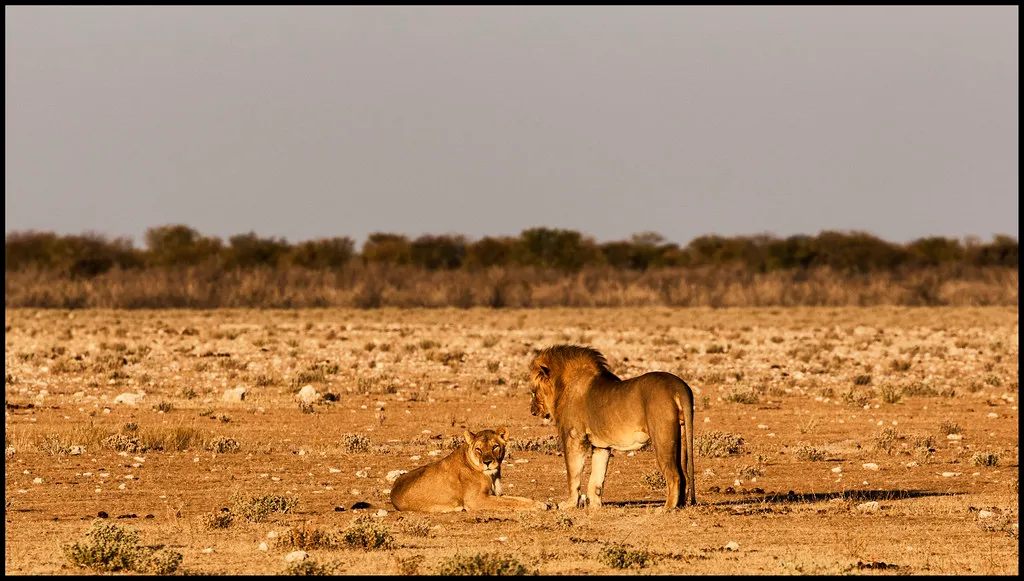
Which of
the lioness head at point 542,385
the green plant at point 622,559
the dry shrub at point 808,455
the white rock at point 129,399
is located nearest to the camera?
the green plant at point 622,559

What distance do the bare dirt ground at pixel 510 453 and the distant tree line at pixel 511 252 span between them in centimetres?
3870

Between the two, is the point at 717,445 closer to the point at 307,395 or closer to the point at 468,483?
the point at 468,483

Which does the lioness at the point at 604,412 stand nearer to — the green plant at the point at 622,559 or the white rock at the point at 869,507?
the white rock at the point at 869,507

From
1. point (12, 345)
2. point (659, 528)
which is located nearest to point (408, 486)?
point (659, 528)

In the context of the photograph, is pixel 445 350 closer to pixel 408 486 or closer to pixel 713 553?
pixel 408 486

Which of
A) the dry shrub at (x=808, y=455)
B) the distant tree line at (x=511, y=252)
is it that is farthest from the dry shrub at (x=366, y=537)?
the distant tree line at (x=511, y=252)

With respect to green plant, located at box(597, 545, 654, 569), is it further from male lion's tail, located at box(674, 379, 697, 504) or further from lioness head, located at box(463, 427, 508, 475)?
lioness head, located at box(463, 427, 508, 475)

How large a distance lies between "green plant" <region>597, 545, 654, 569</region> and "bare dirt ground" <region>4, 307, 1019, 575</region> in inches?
0.9

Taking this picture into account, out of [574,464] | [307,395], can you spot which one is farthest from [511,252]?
[574,464]

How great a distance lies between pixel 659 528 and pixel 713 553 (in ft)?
2.95

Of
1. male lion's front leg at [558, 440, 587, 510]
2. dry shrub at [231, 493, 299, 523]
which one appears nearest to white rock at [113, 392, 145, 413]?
dry shrub at [231, 493, 299, 523]

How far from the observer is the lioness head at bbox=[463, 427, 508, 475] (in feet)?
37.3

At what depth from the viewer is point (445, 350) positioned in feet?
103

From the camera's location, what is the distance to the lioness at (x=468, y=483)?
11.4 meters
